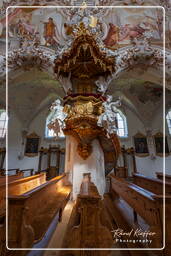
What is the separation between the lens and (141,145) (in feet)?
30.7

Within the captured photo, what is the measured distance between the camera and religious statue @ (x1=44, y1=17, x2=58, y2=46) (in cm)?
539

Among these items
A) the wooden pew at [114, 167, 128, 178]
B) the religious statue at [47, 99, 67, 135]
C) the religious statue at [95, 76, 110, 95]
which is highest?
the religious statue at [95, 76, 110, 95]

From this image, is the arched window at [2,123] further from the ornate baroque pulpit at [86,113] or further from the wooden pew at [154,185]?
the wooden pew at [154,185]

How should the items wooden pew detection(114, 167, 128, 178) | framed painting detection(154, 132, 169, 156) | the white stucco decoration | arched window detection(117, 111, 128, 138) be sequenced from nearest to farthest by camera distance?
1. the white stucco decoration
2. wooden pew detection(114, 167, 128, 178)
3. framed painting detection(154, 132, 169, 156)
4. arched window detection(117, 111, 128, 138)

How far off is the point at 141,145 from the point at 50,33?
8.96 m

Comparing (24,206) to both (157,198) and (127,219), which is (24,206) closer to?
(157,198)

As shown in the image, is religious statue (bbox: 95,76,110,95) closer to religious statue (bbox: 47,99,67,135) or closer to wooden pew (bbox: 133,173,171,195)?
religious statue (bbox: 47,99,67,135)

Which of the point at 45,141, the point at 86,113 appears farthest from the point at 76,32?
the point at 45,141

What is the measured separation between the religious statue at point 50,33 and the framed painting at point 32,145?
6.55 m

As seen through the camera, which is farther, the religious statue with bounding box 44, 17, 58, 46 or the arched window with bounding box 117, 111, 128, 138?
the arched window with bounding box 117, 111, 128, 138

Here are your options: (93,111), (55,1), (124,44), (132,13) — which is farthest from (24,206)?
(55,1)

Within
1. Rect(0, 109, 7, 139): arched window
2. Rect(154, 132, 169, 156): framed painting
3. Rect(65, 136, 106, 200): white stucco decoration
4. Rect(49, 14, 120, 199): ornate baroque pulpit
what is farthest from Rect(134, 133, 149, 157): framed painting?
Rect(0, 109, 7, 139): arched window

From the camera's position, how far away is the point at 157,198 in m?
1.20

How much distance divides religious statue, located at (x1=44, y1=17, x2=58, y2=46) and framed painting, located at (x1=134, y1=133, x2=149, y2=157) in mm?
8140
